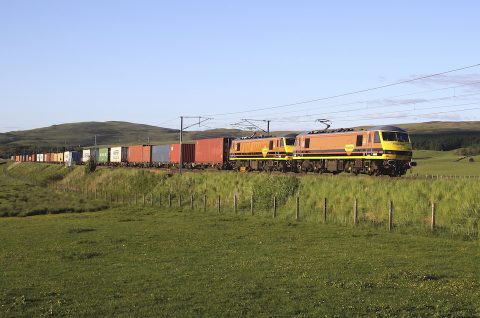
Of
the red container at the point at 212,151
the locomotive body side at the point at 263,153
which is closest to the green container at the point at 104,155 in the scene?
the red container at the point at 212,151

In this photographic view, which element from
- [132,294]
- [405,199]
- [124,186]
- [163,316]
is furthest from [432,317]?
[124,186]

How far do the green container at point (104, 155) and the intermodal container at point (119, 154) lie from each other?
248 cm

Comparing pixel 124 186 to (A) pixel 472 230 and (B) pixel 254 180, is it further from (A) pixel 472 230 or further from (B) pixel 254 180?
(A) pixel 472 230

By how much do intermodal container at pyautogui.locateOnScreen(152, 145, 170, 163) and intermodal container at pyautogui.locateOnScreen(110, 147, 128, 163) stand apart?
574 inches

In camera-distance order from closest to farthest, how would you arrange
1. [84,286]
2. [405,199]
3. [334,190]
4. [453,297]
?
1. [453,297]
2. [84,286]
3. [405,199]
4. [334,190]

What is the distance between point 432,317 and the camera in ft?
42.0

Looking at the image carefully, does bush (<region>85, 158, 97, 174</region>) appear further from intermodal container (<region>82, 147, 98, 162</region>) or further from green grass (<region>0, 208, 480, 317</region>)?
green grass (<region>0, 208, 480, 317</region>)

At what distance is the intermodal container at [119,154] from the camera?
11038cm

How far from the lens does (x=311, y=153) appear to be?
5059 centimetres

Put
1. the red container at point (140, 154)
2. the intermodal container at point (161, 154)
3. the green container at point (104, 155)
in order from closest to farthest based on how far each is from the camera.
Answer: the intermodal container at point (161, 154), the red container at point (140, 154), the green container at point (104, 155)

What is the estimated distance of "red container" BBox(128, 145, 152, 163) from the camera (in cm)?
9900

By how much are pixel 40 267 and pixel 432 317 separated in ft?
46.0

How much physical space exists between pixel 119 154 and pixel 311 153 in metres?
70.3

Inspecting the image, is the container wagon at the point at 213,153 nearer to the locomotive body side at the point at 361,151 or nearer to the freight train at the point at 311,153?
the freight train at the point at 311,153
